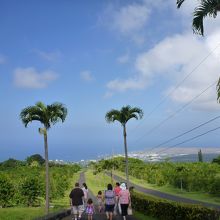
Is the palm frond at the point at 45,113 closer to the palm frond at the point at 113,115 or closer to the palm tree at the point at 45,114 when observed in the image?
the palm tree at the point at 45,114

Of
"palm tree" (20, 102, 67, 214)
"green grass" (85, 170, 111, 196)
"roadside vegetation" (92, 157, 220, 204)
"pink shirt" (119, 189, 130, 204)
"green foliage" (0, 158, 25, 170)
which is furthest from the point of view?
"green foliage" (0, 158, 25, 170)

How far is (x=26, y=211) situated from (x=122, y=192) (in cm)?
2097

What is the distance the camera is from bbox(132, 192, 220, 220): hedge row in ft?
52.0

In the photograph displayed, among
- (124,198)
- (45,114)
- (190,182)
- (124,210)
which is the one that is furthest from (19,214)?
(190,182)

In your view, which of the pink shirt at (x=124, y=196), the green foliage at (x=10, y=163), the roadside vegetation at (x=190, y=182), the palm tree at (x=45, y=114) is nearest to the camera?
the pink shirt at (x=124, y=196)

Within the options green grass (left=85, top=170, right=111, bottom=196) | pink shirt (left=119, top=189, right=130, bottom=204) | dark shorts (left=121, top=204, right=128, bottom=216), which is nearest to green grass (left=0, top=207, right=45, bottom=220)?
dark shorts (left=121, top=204, right=128, bottom=216)

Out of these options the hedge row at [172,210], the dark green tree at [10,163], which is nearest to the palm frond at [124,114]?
the hedge row at [172,210]

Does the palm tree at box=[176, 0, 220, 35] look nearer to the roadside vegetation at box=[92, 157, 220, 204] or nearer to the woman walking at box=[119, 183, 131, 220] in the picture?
the woman walking at box=[119, 183, 131, 220]

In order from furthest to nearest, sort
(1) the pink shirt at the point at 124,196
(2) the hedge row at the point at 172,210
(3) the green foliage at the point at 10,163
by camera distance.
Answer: (3) the green foliage at the point at 10,163 < (1) the pink shirt at the point at 124,196 < (2) the hedge row at the point at 172,210

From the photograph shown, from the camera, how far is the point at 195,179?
56.8 meters

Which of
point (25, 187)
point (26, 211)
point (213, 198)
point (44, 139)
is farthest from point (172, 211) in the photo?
point (25, 187)

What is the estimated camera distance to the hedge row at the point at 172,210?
15.9 m

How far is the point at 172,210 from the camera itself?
19.6 m

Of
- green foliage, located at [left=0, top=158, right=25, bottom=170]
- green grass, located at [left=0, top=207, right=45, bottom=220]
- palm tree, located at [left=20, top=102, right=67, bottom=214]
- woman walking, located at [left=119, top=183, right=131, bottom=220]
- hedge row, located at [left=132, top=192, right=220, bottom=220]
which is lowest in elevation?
green grass, located at [left=0, top=207, right=45, bottom=220]
